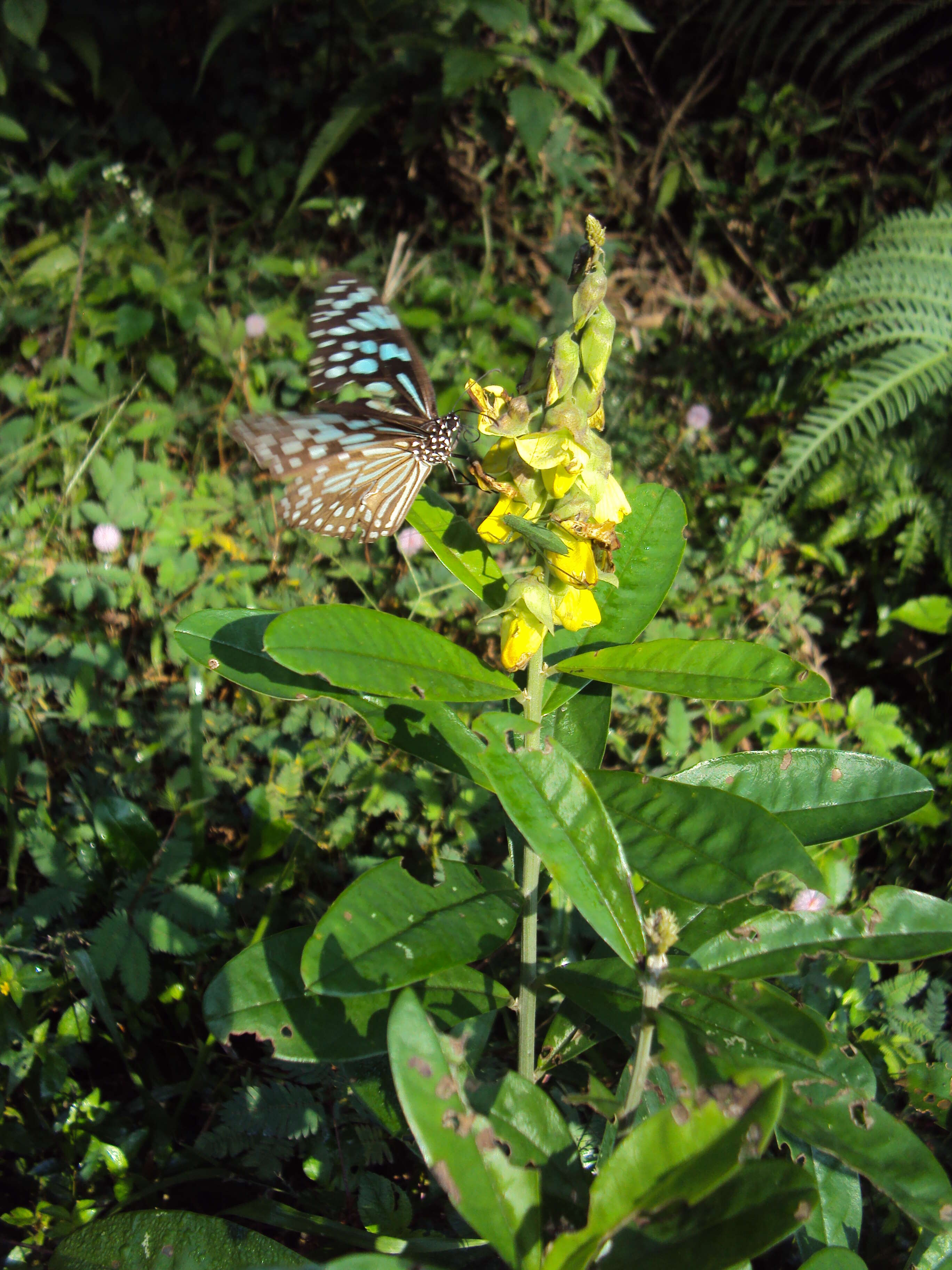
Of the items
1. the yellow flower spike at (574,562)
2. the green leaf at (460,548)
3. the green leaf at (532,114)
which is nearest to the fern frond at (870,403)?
the green leaf at (532,114)

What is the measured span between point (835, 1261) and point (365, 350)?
6.45 ft

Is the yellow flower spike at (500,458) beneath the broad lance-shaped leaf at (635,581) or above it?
above

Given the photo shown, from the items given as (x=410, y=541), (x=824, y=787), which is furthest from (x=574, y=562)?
(x=410, y=541)

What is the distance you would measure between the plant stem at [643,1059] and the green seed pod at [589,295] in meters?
0.80

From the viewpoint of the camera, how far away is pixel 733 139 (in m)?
4.11

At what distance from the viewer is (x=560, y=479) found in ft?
3.67

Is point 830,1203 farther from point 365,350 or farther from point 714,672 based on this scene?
point 365,350

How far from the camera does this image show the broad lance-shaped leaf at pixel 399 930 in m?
1.05

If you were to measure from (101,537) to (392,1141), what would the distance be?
5.81 ft

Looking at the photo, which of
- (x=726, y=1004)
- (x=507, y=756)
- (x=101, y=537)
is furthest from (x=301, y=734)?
(x=726, y=1004)

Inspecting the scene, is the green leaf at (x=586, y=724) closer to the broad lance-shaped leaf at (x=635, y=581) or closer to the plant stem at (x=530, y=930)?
the broad lance-shaped leaf at (x=635, y=581)

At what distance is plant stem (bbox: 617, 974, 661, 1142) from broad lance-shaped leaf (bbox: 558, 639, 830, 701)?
372mm

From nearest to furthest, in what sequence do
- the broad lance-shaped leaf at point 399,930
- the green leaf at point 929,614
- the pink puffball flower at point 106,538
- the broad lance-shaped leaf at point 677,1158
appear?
1. the broad lance-shaped leaf at point 677,1158
2. the broad lance-shaped leaf at point 399,930
3. the pink puffball flower at point 106,538
4. the green leaf at point 929,614

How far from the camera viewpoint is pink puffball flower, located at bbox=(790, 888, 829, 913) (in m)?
1.33
